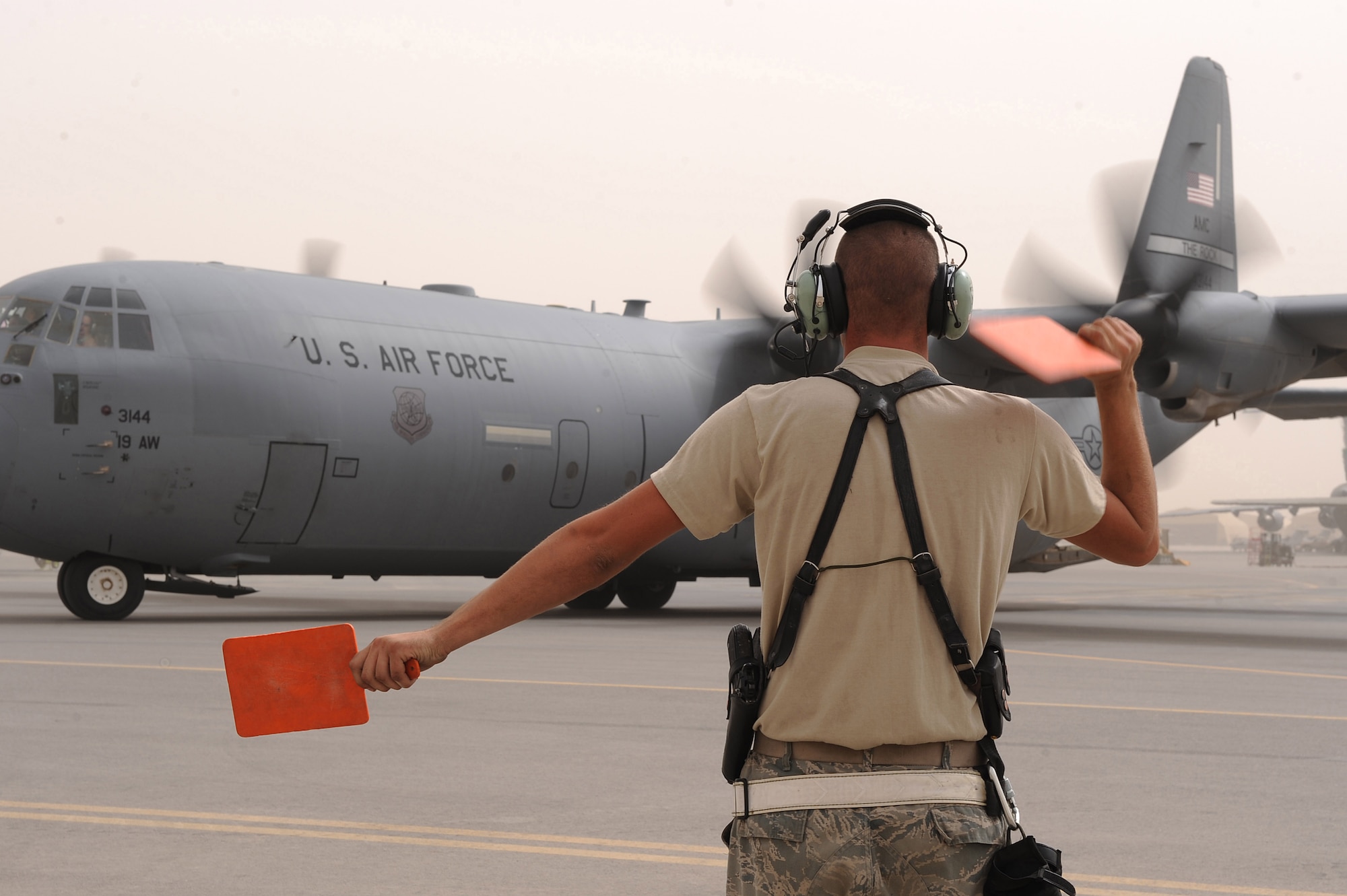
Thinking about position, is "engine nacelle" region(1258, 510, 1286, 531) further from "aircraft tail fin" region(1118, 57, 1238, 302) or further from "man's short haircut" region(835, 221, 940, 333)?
"man's short haircut" region(835, 221, 940, 333)

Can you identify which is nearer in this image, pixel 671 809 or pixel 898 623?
pixel 898 623

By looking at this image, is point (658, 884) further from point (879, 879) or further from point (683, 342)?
point (683, 342)

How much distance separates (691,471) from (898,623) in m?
0.42

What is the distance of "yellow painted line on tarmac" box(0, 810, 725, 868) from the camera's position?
537 cm

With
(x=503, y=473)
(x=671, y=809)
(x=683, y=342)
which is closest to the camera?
(x=671, y=809)

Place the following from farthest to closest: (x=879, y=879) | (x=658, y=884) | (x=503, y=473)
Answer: (x=503, y=473), (x=658, y=884), (x=879, y=879)

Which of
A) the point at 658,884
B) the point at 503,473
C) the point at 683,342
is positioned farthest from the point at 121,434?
the point at 658,884

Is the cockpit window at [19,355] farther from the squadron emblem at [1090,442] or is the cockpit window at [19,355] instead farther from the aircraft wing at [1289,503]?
the aircraft wing at [1289,503]

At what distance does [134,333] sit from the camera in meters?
15.5

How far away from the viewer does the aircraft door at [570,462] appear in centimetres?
1848

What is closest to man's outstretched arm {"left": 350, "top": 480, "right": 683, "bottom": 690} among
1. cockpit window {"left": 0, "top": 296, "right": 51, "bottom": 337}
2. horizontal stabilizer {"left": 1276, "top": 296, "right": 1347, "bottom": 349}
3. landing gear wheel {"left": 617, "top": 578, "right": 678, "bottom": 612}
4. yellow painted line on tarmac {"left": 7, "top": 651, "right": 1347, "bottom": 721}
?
yellow painted line on tarmac {"left": 7, "top": 651, "right": 1347, "bottom": 721}

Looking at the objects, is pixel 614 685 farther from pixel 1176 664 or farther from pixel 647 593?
pixel 647 593

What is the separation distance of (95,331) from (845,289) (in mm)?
14240

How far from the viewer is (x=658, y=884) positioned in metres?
4.99
